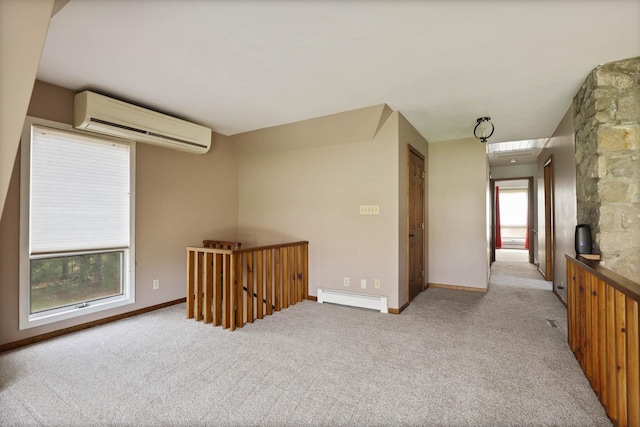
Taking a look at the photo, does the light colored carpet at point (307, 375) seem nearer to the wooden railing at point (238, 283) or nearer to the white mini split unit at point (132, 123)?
the wooden railing at point (238, 283)

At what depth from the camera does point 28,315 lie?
2584mm

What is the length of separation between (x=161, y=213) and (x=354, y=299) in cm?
261

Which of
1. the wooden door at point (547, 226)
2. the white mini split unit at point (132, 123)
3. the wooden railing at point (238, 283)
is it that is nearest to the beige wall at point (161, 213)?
the white mini split unit at point (132, 123)

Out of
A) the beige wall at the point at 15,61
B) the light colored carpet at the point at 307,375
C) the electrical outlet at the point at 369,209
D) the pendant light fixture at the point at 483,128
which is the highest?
the pendant light fixture at the point at 483,128

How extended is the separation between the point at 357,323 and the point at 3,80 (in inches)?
119

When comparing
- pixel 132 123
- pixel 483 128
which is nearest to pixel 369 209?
pixel 483 128

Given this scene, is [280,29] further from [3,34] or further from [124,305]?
[124,305]

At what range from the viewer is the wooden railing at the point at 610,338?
1.37 m

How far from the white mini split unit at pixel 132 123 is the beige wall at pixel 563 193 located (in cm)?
438

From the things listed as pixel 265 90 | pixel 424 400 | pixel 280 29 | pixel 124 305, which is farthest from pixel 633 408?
pixel 124 305

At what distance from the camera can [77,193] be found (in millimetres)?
2920

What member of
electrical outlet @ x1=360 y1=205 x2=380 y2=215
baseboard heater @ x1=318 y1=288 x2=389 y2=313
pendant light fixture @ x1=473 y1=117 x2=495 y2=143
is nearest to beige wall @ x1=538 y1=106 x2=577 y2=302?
pendant light fixture @ x1=473 y1=117 x2=495 y2=143

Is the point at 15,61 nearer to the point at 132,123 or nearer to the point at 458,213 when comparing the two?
the point at 132,123

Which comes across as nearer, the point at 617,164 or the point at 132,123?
the point at 617,164
